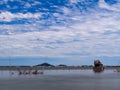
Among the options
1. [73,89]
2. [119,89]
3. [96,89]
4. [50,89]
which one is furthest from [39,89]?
A: [119,89]

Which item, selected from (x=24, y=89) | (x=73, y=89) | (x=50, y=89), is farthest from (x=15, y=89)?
(x=73, y=89)

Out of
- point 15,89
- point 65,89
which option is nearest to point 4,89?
point 15,89

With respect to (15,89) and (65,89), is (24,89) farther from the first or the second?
(65,89)

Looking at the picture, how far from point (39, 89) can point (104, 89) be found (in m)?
13.1

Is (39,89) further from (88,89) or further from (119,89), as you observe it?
(119,89)

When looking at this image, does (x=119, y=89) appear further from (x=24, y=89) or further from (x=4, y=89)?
(x=4, y=89)

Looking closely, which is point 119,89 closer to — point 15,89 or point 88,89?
point 88,89

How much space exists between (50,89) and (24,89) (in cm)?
533

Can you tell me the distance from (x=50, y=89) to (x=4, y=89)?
9.40 meters

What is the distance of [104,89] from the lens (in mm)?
65000

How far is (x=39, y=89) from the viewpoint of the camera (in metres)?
65.0

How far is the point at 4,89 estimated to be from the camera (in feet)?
217

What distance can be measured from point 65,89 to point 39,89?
5300 millimetres

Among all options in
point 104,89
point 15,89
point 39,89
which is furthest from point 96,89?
point 15,89
